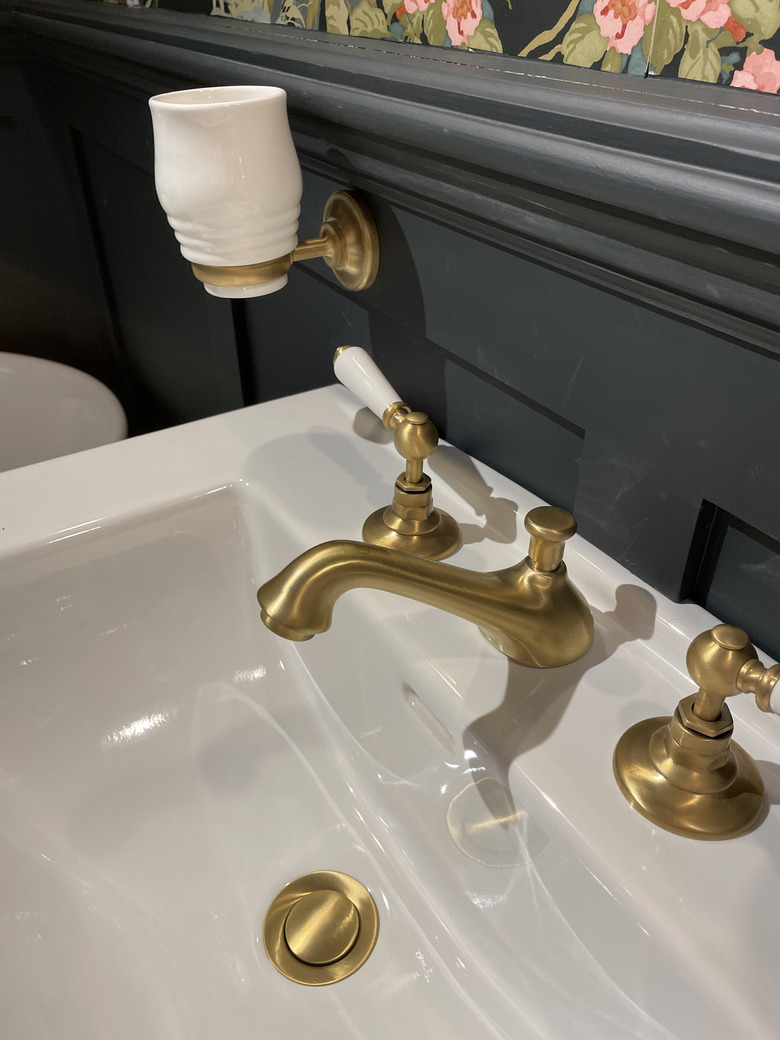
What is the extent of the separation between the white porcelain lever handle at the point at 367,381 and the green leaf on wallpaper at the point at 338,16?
251mm

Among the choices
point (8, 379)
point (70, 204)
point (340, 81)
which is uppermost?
point (340, 81)

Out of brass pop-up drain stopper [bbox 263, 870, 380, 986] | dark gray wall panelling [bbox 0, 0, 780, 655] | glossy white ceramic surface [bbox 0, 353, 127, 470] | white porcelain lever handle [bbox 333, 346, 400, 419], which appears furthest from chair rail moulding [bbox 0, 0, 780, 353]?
glossy white ceramic surface [bbox 0, 353, 127, 470]

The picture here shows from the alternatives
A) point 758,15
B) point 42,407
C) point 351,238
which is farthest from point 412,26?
point 42,407

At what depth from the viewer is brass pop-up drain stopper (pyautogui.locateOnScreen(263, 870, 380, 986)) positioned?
1.43ft

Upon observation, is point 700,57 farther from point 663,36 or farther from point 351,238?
point 351,238

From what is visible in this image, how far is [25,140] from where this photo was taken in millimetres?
1288

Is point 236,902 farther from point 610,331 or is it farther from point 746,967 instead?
point 610,331

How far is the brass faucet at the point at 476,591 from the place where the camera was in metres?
0.35

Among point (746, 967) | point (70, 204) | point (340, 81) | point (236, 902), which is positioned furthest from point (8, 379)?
point (746, 967)

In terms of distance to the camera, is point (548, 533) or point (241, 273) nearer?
point (548, 533)

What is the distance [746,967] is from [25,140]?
57.5 inches

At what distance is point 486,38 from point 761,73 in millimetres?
183

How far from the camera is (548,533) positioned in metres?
0.38

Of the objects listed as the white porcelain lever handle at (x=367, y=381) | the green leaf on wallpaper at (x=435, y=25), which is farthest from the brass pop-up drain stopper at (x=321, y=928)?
the green leaf on wallpaper at (x=435, y=25)
